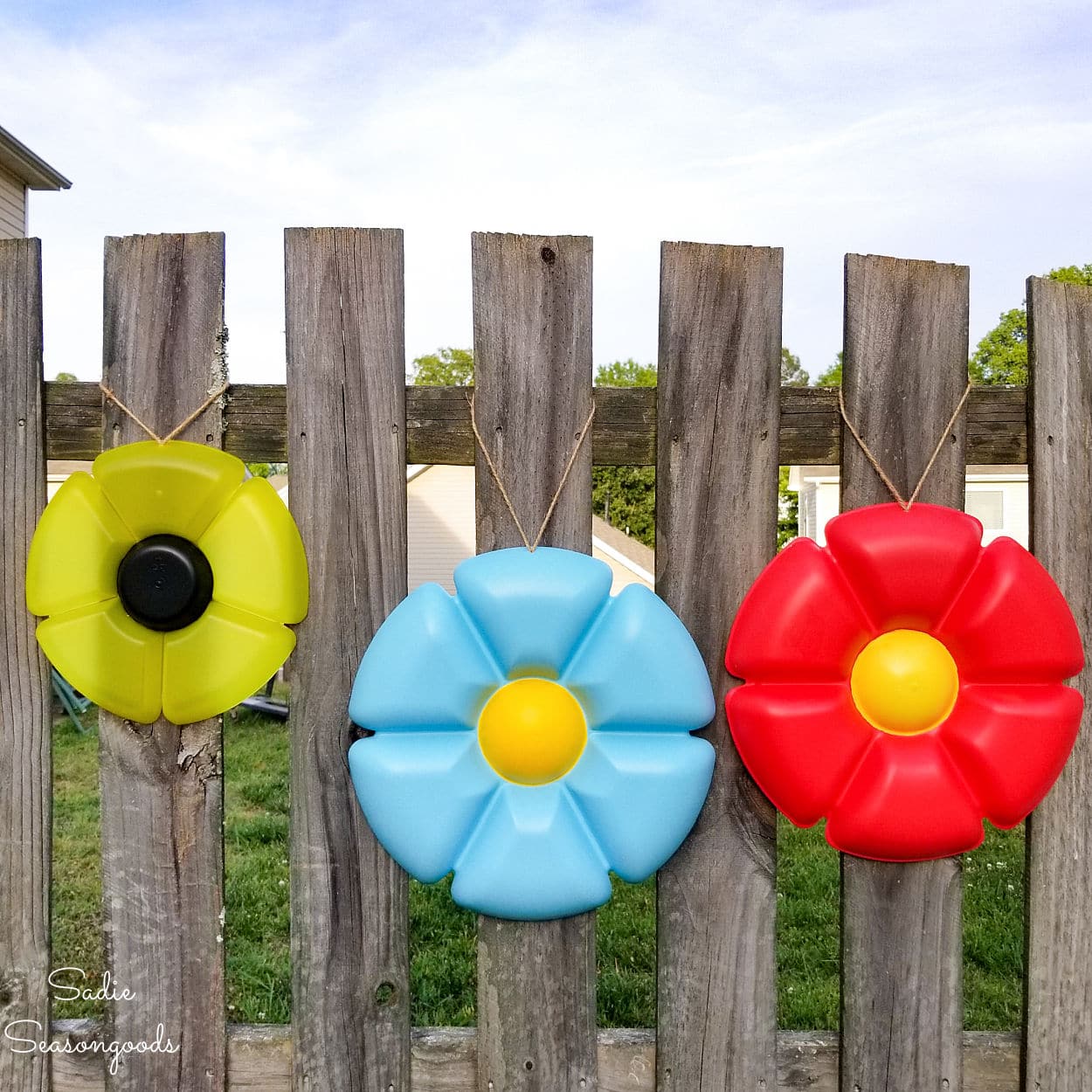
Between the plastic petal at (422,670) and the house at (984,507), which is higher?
the house at (984,507)

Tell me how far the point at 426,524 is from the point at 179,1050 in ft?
42.0

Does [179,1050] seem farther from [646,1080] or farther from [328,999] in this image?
[646,1080]

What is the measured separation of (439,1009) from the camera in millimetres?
2541

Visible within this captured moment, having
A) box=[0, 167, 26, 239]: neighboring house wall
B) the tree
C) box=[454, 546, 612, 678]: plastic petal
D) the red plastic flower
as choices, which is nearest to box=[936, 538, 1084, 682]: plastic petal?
the red plastic flower

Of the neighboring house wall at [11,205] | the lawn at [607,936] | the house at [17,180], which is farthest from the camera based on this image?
the neighboring house wall at [11,205]

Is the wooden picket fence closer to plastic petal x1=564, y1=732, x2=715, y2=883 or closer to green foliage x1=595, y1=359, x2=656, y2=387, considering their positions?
plastic petal x1=564, y1=732, x2=715, y2=883

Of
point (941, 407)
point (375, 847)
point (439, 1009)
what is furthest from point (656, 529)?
point (439, 1009)

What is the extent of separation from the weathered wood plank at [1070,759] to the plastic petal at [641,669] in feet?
2.05

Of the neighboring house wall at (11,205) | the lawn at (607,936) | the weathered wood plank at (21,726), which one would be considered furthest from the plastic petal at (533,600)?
the neighboring house wall at (11,205)

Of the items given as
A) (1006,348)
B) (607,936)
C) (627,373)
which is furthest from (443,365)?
(607,936)

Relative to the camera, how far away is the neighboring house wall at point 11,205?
10.4 m

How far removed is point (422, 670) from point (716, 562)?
18.9 inches

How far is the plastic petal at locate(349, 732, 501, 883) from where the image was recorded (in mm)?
1433

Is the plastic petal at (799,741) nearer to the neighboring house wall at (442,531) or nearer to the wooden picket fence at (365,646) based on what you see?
the wooden picket fence at (365,646)
